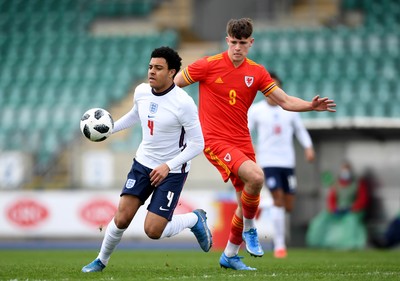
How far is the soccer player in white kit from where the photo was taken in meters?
8.38

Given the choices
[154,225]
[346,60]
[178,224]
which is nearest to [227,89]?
[178,224]

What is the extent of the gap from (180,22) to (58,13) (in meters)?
3.81

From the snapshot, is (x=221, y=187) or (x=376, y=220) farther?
(x=221, y=187)

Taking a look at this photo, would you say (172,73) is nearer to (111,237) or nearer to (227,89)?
(227,89)

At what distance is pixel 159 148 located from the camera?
8531mm

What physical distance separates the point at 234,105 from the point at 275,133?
4.13 metres

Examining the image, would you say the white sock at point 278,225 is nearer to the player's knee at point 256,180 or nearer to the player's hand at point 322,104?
the player's knee at point 256,180

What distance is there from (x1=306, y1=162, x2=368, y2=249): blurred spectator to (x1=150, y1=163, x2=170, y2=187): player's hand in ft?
27.2

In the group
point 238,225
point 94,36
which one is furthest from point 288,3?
point 238,225

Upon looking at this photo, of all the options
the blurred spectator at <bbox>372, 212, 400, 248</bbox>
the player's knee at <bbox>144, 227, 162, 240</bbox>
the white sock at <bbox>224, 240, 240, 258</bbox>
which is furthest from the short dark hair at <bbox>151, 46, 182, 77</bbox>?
the blurred spectator at <bbox>372, 212, 400, 248</bbox>

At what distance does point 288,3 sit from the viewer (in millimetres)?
26328

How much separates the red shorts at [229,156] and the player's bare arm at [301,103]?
58 cm

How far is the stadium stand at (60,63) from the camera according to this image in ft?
Result: 76.7

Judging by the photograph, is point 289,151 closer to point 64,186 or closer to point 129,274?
point 129,274
